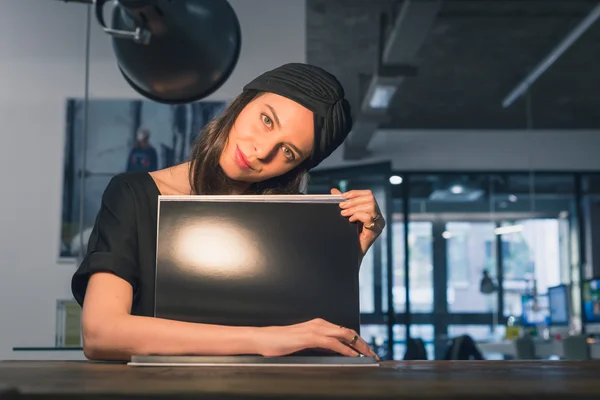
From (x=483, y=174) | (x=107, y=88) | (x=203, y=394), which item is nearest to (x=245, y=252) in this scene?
(x=203, y=394)

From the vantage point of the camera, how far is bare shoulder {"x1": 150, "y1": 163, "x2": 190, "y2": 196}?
1.37 metres

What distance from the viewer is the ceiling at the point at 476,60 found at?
5121 millimetres

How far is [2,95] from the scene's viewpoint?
3137 mm

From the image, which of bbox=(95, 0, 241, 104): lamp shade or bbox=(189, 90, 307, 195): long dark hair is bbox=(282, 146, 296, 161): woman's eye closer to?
bbox=(189, 90, 307, 195): long dark hair

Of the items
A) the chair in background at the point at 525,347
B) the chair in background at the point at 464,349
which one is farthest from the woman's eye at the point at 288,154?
the chair in background at the point at 525,347

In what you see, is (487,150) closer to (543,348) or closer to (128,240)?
(543,348)

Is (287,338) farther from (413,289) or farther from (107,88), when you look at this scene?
(413,289)

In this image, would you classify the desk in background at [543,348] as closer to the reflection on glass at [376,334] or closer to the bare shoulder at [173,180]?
the reflection on glass at [376,334]

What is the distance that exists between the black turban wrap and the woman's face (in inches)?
0.5

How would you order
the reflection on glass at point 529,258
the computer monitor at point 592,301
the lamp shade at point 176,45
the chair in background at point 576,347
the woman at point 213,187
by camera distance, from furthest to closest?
1. the reflection on glass at point 529,258
2. the computer monitor at point 592,301
3. the chair in background at point 576,347
4. the lamp shade at point 176,45
5. the woman at point 213,187

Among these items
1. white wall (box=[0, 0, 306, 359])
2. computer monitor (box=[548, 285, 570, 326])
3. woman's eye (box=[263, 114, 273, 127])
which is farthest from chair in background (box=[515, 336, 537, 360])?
woman's eye (box=[263, 114, 273, 127])

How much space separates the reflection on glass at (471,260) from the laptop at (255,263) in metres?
8.31

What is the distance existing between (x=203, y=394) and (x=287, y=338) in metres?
0.45

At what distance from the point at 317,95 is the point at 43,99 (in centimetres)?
219
